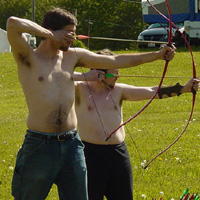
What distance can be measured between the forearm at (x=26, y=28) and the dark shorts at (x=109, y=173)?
3.56ft

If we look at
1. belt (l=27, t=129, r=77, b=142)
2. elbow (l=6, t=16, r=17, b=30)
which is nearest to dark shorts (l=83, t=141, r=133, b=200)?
belt (l=27, t=129, r=77, b=142)

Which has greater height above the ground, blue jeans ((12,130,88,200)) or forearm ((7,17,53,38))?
forearm ((7,17,53,38))

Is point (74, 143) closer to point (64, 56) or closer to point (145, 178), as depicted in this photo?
point (64, 56)

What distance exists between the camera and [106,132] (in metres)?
4.40

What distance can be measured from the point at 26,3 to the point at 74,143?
5836 cm

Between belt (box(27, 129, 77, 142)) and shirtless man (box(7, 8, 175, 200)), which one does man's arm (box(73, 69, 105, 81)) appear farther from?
belt (box(27, 129, 77, 142))

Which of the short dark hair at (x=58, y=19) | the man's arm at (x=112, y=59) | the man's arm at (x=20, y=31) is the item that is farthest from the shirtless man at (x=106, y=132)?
the man's arm at (x=20, y=31)

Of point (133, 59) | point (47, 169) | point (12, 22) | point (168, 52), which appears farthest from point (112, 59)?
point (47, 169)

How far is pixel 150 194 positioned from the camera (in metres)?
5.46

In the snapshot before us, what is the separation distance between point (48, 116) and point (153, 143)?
167 inches

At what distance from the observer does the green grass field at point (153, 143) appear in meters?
5.75

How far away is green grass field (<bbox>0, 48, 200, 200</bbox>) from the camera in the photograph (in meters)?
5.75

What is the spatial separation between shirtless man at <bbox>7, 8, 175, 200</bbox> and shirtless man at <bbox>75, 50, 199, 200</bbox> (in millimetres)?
563

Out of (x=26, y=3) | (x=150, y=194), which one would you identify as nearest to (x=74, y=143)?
(x=150, y=194)
